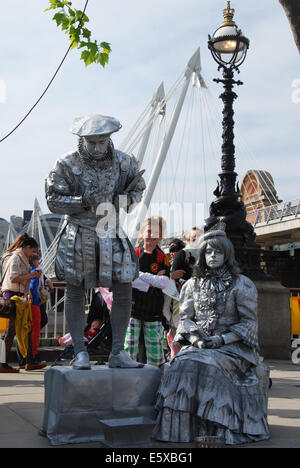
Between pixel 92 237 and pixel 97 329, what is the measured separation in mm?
3541

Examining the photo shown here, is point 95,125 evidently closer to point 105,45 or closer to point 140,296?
point 140,296

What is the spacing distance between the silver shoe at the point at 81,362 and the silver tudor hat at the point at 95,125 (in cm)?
139

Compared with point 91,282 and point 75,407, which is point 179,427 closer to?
point 75,407

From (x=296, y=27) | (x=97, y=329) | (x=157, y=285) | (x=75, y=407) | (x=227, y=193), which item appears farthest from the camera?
(x=227, y=193)

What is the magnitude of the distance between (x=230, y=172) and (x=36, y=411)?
546 centimetres

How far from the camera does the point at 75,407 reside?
3416 millimetres

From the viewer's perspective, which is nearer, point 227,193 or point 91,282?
point 91,282

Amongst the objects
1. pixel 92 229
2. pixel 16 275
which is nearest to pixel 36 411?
pixel 92 229

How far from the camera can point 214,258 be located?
12.6 feet

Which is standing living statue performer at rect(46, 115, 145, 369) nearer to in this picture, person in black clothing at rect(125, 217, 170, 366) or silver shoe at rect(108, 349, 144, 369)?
silver shoe at rect(108, 349, 144, 369)

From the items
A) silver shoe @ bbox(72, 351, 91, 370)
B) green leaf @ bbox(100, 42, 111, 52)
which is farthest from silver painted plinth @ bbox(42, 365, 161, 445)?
green leaf @ bbox(100, 42, 111, 52)
